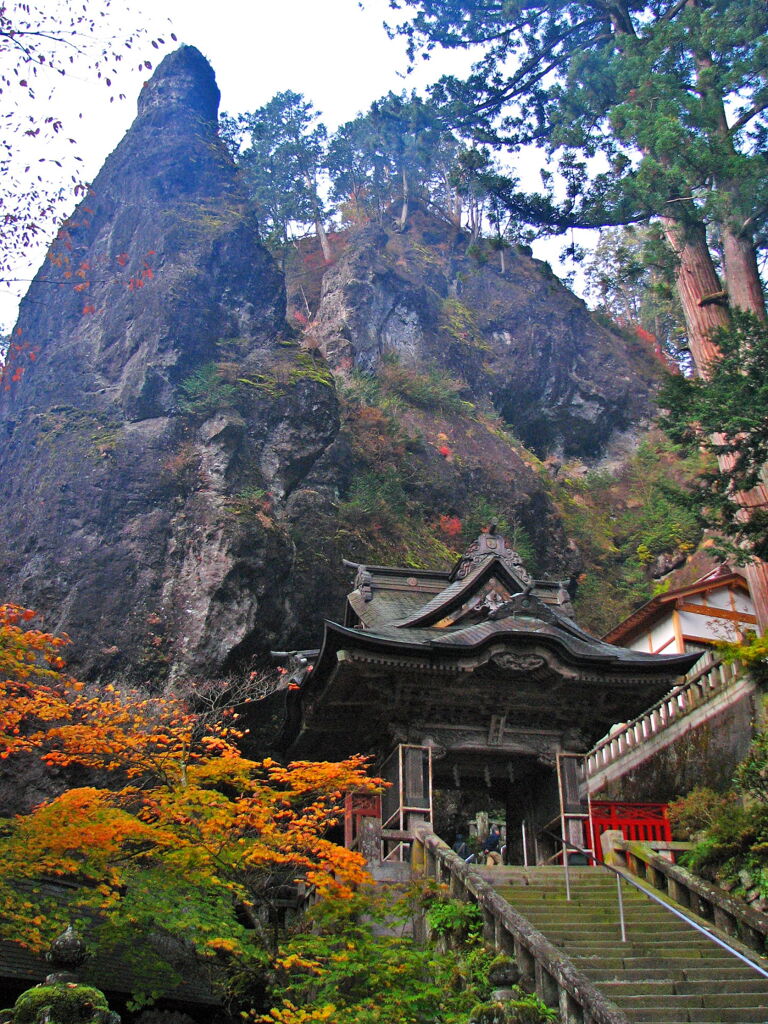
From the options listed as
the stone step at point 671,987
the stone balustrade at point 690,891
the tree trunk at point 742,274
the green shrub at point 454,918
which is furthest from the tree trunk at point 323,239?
the stone step at point 671,987

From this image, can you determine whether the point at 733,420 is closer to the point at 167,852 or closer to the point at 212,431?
the point at 167,852

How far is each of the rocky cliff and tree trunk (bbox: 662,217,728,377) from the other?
205 inches

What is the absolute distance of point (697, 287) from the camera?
685 inches

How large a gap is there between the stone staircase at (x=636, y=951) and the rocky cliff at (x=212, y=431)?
10.8m

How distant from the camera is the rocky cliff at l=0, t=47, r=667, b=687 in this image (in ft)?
71.1

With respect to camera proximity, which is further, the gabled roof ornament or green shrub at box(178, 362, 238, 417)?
green shrub at box(178, 362, 238, 417)

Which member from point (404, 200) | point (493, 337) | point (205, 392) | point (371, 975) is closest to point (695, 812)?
point (371, 975)

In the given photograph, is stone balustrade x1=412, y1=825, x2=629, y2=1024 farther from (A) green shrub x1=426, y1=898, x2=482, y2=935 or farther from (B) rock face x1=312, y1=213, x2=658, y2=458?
(B) rock face x1=312, y1=213, x2=658, y2=458

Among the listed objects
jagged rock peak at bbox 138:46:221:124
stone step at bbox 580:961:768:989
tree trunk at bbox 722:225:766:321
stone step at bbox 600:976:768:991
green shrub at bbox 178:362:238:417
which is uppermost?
jagged rock peak at bbox 138:46:221:124

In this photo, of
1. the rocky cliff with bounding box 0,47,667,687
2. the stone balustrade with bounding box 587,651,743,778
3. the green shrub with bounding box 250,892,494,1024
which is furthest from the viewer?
the rocky cliff with bounding box 0,47,667,687

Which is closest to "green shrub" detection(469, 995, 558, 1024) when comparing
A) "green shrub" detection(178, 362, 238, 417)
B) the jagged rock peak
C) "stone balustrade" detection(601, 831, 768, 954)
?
"stone balustrade" detection(601, 831, 768, 954)

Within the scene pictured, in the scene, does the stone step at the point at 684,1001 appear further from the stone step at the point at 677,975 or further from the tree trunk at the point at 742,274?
the tree trunk at the point at 742,274

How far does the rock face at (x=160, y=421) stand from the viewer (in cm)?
2134

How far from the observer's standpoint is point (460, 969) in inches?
363
